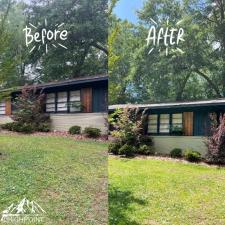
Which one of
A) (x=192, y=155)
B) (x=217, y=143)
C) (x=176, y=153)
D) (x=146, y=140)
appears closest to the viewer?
(x=217, y=143)

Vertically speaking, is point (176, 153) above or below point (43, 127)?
below

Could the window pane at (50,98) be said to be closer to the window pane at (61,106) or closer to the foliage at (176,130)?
the window pane at (61,106)

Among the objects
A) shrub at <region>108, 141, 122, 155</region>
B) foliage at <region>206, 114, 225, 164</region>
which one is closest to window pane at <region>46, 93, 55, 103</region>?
shrub at <region>108, 141, 122, 155</region>

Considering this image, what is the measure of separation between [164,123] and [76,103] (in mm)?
712

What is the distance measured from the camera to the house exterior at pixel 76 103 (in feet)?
10.4

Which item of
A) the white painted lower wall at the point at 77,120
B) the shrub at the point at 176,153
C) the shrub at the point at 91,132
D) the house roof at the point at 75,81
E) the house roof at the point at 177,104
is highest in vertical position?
the house roof at the point at 75,81

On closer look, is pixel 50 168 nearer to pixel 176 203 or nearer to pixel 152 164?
pixel 152 164

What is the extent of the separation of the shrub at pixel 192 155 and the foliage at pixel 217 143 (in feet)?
0.24

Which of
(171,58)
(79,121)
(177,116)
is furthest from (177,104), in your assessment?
(79,121)

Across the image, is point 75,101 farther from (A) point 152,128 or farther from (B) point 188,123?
(B) point 188,123

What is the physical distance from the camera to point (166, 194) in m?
2.96

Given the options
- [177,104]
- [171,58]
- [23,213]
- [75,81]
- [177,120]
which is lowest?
[23,213]

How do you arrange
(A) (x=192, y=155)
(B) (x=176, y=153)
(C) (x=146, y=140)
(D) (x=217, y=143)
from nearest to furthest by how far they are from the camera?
(D) (x=217, y=143), (A) (x=192, y=155), (B) (x=176, y=153), (C) (x=146, y=140)

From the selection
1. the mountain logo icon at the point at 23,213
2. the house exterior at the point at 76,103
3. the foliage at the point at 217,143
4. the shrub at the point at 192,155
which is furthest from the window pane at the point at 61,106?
the foliage at the point at 217,143
